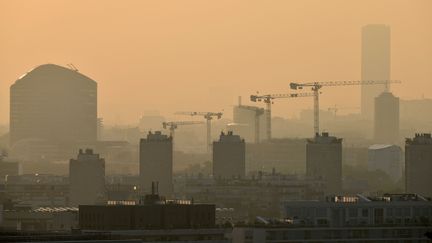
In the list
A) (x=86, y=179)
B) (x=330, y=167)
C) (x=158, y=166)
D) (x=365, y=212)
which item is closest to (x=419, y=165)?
(x=330, y=167)

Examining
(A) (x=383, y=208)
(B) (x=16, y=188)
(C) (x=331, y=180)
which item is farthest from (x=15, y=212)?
(C) (x=331, y=180)

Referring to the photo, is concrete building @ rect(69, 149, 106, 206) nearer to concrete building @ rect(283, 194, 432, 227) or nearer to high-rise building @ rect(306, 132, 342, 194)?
high-rise building @ rect(306, 132, 342, 194)

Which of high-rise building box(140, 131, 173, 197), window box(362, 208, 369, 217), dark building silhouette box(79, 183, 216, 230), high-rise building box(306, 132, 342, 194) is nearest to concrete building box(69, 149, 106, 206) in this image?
high-rise building box(140, 131, 173, 197)

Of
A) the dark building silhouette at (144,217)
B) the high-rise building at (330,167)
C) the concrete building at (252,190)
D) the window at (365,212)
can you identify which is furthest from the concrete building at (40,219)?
the high-rise building at (330,167)

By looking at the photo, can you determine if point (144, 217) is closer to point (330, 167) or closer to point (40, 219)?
point (40, 219)

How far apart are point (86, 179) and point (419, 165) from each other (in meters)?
24.0

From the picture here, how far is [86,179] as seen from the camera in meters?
181

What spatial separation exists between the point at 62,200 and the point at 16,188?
32.6 ft

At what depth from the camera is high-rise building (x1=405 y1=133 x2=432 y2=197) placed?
178250 millimetres

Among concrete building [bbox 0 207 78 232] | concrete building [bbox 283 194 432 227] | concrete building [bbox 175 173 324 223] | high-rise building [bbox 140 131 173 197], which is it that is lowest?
concrete building [bbox 0 207 78 232]

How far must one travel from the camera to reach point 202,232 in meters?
84.4

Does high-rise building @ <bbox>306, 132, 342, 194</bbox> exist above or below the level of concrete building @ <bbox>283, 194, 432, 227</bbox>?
above

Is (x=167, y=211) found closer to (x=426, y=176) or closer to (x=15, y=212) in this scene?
(x=15, y=212)

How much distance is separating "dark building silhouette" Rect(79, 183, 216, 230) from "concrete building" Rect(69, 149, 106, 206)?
82.8m
